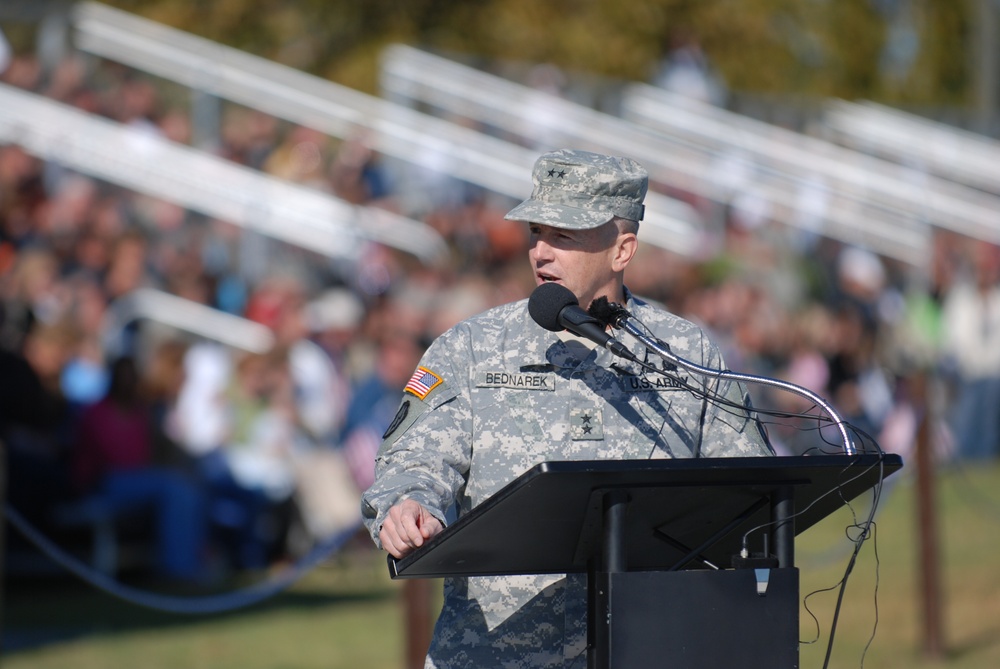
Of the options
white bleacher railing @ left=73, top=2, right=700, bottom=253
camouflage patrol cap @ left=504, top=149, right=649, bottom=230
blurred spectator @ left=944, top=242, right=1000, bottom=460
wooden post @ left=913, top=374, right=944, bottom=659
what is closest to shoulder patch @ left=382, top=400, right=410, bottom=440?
camouflage patrol cap @ left=504, top=149, right=649, bottom=230

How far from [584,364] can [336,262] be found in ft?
24.8

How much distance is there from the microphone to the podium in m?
0.37

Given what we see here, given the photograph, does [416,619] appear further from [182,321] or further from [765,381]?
[182,321]

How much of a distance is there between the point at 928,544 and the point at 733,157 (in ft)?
28.9

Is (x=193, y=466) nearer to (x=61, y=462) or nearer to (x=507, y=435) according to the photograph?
(x=61, y=462)

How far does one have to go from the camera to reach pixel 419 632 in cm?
581

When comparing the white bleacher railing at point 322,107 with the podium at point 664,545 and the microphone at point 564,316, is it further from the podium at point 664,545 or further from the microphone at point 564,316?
the podium at point 664,545

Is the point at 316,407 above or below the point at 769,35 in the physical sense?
below

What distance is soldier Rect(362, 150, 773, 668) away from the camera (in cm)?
325

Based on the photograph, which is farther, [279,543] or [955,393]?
[955,393]

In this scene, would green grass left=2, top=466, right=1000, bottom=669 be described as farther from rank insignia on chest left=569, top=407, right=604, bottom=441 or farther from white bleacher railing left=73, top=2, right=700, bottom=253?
white bleacher railing left=73, top=2, right=700, bottom=253

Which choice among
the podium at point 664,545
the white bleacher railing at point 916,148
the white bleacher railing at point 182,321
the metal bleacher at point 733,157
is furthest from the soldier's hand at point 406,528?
the white bleacher railing at point 916,148

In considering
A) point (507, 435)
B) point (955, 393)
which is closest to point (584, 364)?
point (507, 435)

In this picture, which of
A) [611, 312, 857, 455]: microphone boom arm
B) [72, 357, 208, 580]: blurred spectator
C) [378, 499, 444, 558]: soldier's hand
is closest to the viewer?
[378, 499, 444, 558]: soldier's hand
